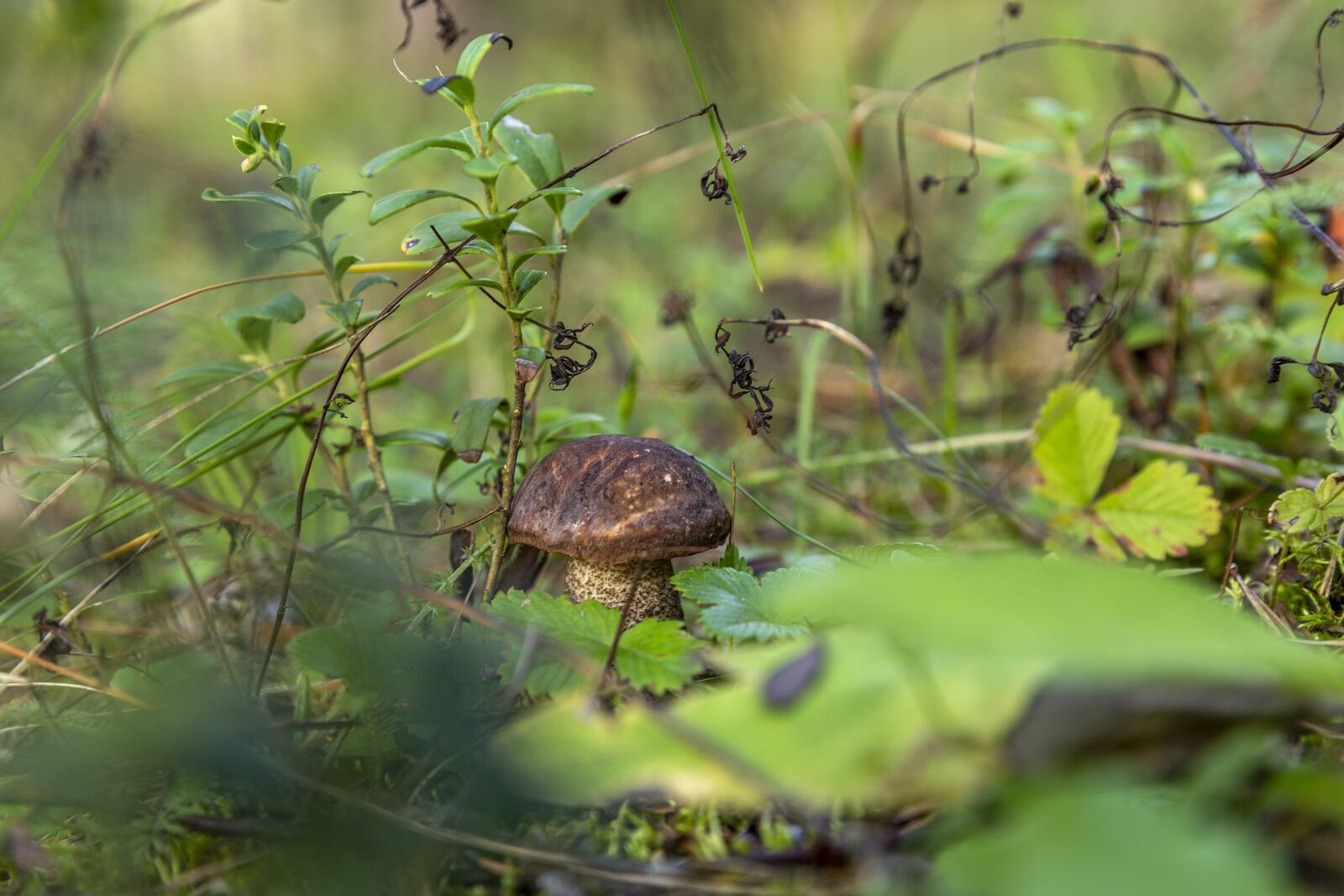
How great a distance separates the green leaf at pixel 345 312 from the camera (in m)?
1.47

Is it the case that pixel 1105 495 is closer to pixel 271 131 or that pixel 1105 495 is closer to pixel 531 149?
pixel 531 149

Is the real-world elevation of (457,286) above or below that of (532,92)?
below

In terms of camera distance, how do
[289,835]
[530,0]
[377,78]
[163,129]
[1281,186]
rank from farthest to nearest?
[377,78]
[163,129]
[530,0]
[1281,186]
[289,835]

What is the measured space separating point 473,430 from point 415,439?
7.7 inches

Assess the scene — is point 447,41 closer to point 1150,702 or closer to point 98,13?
point 98,13

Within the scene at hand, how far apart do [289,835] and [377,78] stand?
21.9 feet

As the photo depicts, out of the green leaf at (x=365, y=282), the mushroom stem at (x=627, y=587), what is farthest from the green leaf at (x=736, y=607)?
the green leaf at (x=365, y=282)

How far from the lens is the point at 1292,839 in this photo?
830 mm

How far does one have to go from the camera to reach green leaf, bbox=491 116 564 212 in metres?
1.51

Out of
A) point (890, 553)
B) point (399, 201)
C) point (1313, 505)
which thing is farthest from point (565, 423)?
point (1313, 505)

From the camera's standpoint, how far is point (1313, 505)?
1521 millimetres

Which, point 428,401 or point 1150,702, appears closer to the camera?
point 1150,702

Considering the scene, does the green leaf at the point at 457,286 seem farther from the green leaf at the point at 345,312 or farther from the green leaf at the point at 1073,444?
the green leaf at the point at 1073,444

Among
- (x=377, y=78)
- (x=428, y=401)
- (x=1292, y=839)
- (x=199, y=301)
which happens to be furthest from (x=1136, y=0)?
(x=1292, y=839)
